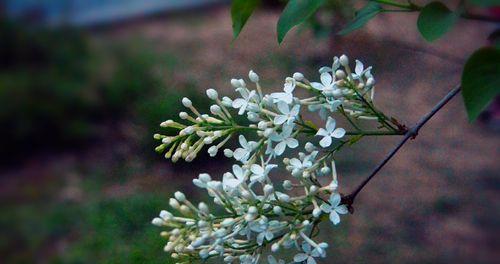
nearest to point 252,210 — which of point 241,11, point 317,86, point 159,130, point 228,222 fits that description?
point 228,222

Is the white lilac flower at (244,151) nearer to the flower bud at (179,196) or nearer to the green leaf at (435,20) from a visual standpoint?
the flower bud at (179,196)

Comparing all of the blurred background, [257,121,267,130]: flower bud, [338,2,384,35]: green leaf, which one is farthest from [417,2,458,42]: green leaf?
the blurred background

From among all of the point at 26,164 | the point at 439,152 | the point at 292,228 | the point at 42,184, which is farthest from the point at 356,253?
the point at 26,164

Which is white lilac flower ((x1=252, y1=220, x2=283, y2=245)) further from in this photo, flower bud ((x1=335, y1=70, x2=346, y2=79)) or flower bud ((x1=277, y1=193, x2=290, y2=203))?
flower bud ((x1=335, y1=70, x2=346, y2=79))

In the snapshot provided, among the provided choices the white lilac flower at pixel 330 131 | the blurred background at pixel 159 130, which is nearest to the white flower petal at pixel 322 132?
the white lilac flower at pixel 330 131

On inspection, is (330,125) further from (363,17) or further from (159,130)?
(159,130)
